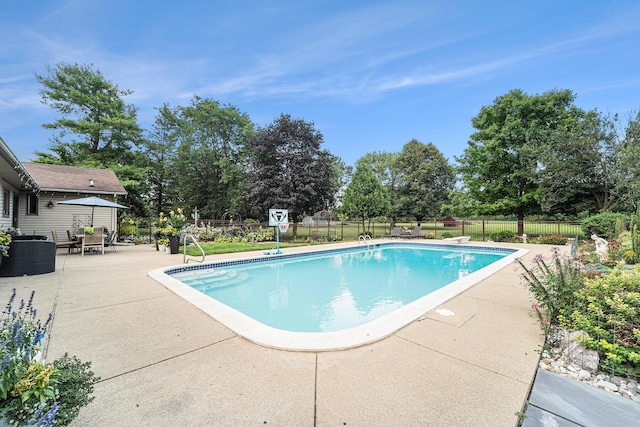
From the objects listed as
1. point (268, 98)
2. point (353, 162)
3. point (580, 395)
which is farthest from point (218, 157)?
point (580, 395)

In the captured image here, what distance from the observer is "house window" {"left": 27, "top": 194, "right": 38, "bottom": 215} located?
36.1 feet

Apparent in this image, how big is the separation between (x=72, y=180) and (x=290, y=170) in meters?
10.3

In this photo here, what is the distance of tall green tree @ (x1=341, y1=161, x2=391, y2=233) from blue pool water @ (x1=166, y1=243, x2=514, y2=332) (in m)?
6.28

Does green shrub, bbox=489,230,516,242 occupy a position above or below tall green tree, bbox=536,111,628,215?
below

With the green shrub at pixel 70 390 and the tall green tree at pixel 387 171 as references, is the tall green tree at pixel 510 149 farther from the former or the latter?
the green shrub at pixel 70 390

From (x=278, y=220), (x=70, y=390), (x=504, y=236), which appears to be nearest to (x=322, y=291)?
(x=278, y=220)

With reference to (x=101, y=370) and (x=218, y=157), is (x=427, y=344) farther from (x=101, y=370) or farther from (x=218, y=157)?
(x=218, y=157)

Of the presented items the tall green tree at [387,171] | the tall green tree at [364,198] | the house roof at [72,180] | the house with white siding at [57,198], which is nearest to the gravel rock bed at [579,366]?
the house with white siding at [57,198]

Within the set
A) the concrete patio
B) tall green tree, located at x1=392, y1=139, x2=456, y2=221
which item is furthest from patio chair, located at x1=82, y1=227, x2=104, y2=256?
tall green tree, located at x1=392, y1=139, x2=456, y2=221

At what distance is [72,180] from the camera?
40.4ft

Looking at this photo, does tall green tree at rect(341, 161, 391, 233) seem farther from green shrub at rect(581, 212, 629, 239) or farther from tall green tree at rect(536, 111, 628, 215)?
green shrub at rect(581, 212, 629, 239)

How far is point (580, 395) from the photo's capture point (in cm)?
203

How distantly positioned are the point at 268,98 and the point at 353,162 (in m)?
20.2

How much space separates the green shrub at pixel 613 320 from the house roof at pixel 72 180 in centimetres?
1579
